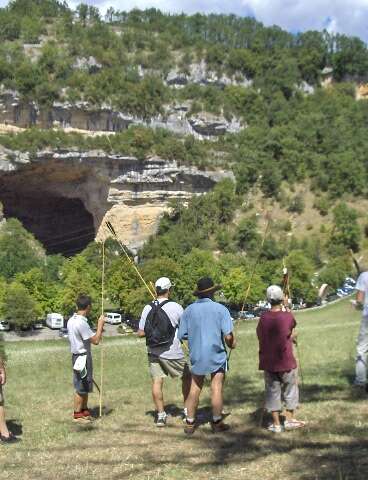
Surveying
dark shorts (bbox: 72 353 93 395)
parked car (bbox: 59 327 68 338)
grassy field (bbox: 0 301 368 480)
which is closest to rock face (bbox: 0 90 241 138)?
parked car (bbox: 59 327 68 338)

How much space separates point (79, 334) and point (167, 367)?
129 cm

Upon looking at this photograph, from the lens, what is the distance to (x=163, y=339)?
797 centimetres

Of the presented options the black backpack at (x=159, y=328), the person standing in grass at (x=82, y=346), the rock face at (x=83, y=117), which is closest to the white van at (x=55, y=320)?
the rock face at (x=83, y=117)

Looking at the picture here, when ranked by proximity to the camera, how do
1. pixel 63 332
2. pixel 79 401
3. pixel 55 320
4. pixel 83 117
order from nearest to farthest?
1. pixel 79 401
2. pixel 63 332
3. pixel 55 320
4. pixel 83 117

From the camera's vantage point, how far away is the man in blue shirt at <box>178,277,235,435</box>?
23.9 ft

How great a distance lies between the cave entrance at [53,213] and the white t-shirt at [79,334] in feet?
189

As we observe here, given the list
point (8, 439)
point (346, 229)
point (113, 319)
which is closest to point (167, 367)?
point (8, 439)

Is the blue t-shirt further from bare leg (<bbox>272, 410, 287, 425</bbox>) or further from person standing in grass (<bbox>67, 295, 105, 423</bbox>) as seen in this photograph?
person standing in grass (<bbox>67, 295, 105, 423</bbox>)

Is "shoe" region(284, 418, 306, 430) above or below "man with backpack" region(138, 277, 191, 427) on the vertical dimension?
below

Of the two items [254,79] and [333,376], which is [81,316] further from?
[254,79]

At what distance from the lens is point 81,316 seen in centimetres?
835

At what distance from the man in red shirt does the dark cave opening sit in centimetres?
6311

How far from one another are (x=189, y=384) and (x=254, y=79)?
77948 mm

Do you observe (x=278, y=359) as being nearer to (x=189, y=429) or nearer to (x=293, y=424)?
(x=293, y=424)
